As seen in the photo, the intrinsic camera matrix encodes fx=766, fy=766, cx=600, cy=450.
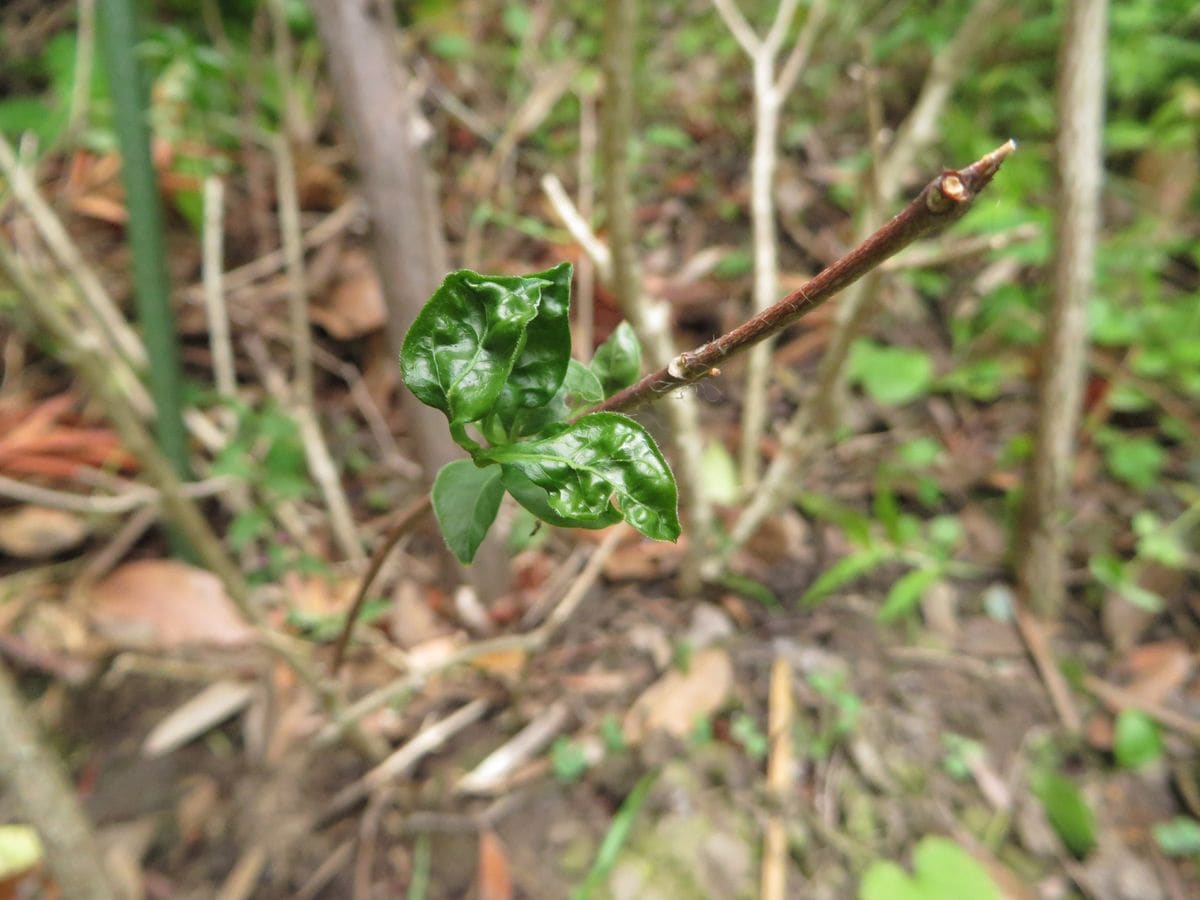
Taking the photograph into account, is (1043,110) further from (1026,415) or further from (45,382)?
(45,382)

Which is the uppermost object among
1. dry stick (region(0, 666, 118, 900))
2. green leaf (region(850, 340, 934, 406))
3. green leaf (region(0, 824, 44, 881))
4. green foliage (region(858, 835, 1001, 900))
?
dry stick (region(0, 666, 118, 900))

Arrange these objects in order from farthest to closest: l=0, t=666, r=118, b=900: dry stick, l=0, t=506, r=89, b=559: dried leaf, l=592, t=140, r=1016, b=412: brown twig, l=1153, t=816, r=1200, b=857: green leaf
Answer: l=0, t=506, r=89, b=559: dried leaf, l=1153, t=816, r=1200, b=857: green leaf, l=0, t=666, r=118, b=900: dry stick, l=592, t=140, r=1016, b=412: brown twig

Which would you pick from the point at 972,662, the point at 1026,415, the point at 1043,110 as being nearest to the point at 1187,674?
the point at 972,662

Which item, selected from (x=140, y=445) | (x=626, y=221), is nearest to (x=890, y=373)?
(x=626, y=221)

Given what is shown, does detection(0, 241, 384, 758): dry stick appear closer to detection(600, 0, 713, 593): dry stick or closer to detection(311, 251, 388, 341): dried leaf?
detection(600, 0, 713, 593): dry stick

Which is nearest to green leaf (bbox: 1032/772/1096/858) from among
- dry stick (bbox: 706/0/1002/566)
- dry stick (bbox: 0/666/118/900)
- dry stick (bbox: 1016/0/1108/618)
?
dry stick (bbox: 1016/0/1108/618)

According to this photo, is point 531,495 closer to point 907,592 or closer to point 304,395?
point 907,592

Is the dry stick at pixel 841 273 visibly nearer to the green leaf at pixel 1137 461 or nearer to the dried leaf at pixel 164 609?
the dried leaf at pixel 164 609

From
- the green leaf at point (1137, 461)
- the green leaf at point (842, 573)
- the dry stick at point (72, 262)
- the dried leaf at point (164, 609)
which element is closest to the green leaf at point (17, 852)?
the dried leaf at point (164, 609)
